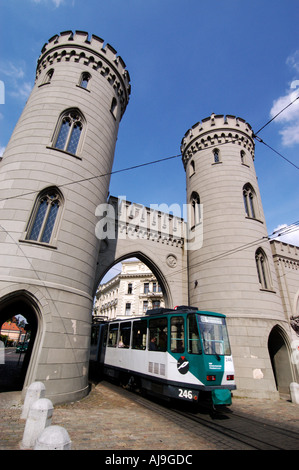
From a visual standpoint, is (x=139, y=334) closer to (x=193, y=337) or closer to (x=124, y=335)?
(x=124, y=335)

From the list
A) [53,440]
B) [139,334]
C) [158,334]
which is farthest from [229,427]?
[53,440]

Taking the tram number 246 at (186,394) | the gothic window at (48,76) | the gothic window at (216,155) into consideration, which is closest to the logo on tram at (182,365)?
the tram number 246 at (186,394)

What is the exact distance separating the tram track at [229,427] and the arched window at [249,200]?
12064mm

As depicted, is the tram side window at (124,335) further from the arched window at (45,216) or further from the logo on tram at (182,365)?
the arched window at (45,216)

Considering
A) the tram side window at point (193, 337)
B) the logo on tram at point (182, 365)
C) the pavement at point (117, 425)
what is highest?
the tram side window at point (193, 337)

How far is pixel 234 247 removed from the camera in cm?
1501

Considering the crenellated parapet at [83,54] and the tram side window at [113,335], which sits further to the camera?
the crenellated parapet at [83,54]

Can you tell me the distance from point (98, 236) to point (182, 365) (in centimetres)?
686

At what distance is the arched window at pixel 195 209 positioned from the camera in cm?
1796

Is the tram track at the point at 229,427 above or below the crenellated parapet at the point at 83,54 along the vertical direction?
below

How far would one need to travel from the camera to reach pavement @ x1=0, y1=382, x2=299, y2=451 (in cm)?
504

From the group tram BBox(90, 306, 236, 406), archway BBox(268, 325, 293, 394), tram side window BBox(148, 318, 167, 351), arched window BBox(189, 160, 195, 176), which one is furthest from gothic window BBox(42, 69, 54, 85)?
archway BBox(268, 325, 293, 394)

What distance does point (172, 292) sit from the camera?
1756cm
